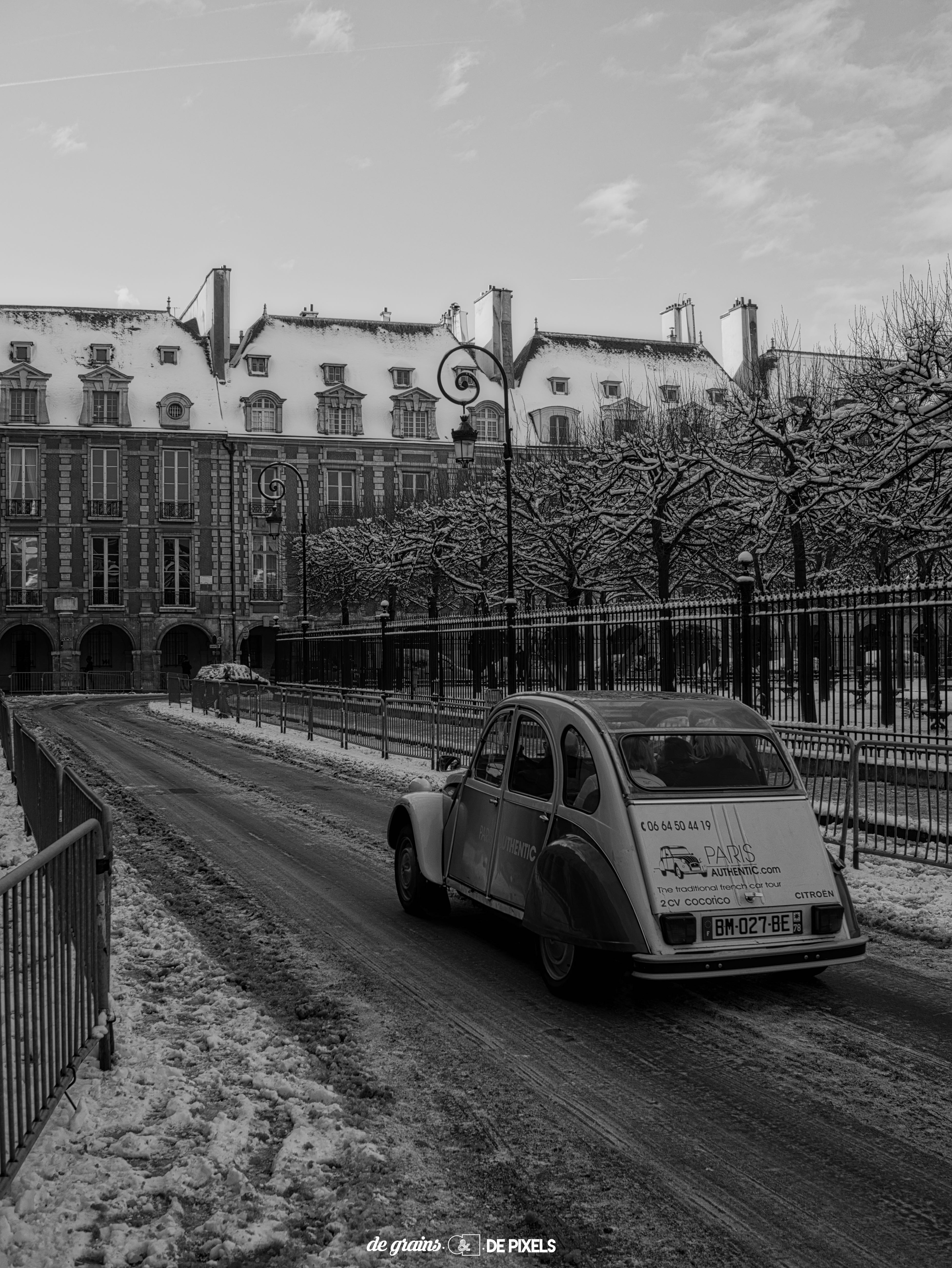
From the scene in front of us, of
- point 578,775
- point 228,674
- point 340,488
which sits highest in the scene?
point 340,488

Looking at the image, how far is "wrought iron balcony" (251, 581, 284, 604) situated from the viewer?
62.0 m

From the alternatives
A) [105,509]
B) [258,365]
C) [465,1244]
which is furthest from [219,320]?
[465,1244]

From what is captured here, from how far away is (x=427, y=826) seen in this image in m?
8.89

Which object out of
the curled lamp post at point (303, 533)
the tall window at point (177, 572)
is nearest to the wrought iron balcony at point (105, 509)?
the tall window at point (177, 572)

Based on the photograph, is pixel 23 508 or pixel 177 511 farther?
pixel 177 511

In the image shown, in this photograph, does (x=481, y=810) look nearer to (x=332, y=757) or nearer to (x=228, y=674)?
(x=332, y=757)

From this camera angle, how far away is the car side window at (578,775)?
6977 millimetres

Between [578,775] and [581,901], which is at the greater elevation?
[578,775]

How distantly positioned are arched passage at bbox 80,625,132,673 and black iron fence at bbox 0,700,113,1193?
186 ft

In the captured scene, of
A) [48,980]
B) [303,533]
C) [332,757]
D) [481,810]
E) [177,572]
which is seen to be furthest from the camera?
[177,572]

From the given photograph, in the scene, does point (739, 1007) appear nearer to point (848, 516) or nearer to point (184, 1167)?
point (184, 1167)

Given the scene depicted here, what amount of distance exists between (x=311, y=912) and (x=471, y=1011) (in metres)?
2.71

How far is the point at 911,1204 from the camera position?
430 cm

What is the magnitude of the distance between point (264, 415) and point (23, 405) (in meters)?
11.5
